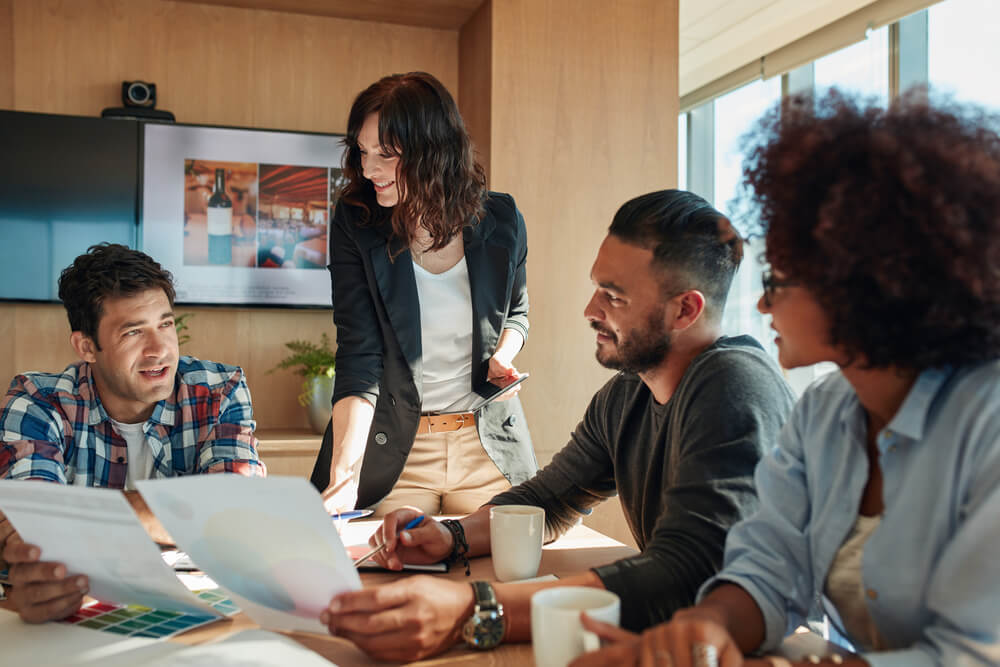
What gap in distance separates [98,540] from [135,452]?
0.72 metres

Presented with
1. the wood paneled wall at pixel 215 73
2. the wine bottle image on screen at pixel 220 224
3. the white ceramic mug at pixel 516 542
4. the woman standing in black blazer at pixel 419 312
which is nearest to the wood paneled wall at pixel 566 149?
the wood paneled wall at pixel 215 73

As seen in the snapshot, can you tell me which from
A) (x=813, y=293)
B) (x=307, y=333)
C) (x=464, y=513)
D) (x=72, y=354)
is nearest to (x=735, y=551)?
(x=813, y=293)

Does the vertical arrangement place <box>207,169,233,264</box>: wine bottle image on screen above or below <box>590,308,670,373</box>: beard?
above

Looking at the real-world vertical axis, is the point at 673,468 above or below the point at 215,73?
below

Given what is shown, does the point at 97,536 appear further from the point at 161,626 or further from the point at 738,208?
the point at 738,208

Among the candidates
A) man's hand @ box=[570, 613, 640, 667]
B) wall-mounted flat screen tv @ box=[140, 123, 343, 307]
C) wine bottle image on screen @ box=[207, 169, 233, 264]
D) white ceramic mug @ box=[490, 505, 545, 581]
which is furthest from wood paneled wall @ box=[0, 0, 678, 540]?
man's hand @ box=[570, 613, 640, 667]

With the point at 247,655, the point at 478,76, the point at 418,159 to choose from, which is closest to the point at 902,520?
the point at 247,655

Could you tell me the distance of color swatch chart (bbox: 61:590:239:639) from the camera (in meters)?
0.94

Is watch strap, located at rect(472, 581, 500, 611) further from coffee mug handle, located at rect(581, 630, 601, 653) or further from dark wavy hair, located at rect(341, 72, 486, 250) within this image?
dark wavy hair, located at rect(341, 72, 486, 250)

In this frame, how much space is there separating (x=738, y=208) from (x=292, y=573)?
0.66m

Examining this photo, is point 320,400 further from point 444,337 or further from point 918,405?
point 918,405

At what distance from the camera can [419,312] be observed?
189cm

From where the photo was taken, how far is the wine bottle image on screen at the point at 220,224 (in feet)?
11.2

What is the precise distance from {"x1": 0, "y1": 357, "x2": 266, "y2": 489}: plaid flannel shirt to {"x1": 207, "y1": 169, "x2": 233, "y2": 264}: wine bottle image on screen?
6.04 ft
